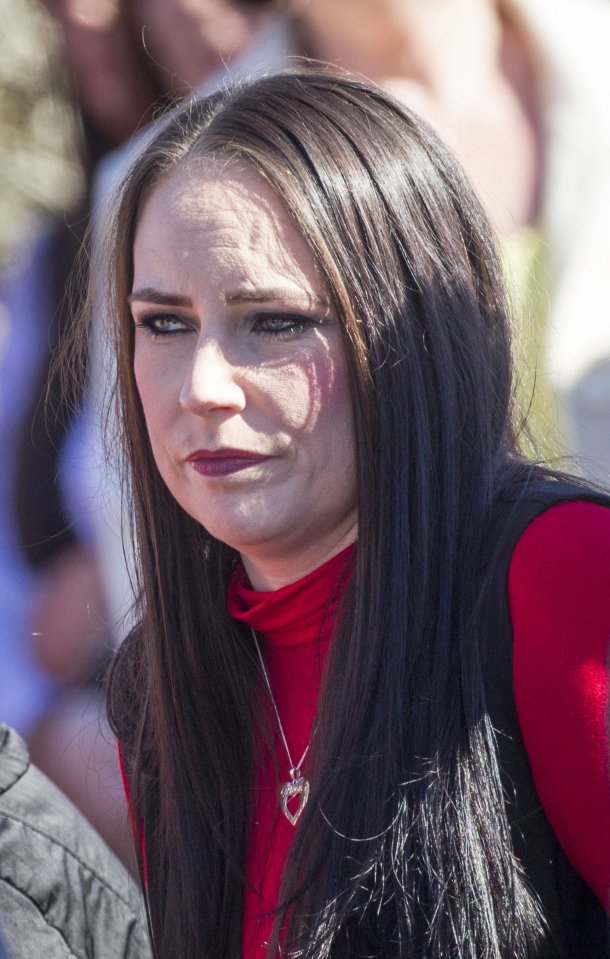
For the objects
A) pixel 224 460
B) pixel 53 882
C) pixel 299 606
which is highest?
pixel 224 460

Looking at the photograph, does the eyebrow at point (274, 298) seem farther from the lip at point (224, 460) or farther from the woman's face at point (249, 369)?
the lip at point (224, 460)

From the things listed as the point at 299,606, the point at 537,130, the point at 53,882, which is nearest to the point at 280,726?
the point at 299,606

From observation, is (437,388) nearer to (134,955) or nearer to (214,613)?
Result: (214,613)

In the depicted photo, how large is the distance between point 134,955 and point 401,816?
698 mm

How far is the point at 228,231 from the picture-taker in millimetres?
1384

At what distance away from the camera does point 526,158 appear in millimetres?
2492

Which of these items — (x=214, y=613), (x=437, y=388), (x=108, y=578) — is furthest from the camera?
(x=108, y=578)

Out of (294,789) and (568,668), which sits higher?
(568,668)

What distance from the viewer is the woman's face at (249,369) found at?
1371 mm

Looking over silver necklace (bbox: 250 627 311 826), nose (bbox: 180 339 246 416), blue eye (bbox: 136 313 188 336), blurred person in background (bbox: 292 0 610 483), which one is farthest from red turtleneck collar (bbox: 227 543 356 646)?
blurred person in background (bbox: 292 0 610 483)

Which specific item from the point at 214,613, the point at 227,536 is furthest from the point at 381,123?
the point at 214,613

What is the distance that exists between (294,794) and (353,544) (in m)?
0.34

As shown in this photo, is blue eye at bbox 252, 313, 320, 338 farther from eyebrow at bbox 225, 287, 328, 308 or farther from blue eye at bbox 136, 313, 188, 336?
blue eye at bbox 136, 313, 188, 336

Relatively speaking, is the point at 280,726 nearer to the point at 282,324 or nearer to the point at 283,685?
the point at 283,685
